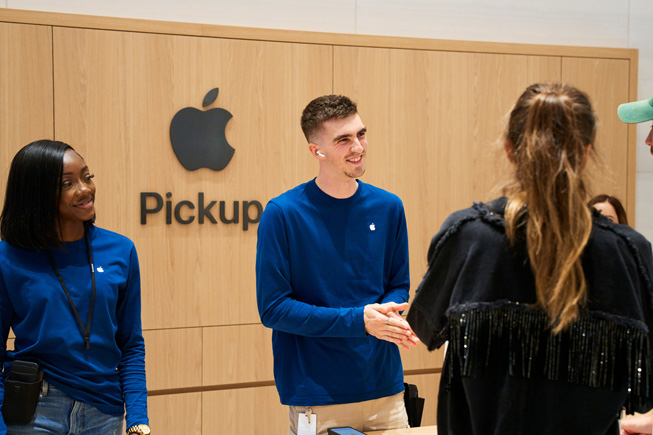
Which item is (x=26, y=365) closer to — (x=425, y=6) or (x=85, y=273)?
(x=85, y=273)

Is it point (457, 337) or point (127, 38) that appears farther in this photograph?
point (127, 38)

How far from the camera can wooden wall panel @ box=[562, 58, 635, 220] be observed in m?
4.55

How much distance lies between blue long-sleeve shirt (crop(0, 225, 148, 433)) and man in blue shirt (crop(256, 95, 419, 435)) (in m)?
0.49

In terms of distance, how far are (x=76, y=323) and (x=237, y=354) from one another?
200 centimetres

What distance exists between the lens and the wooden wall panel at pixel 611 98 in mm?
4555

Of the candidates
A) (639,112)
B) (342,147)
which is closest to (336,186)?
(342,147)

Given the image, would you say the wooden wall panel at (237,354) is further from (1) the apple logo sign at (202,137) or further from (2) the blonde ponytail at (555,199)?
(2) the blonde ponytail at (555,199)

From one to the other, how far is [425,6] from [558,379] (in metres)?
3.67


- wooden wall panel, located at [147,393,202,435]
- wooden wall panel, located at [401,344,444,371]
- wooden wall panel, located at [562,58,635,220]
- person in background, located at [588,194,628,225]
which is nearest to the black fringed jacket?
person in background, located at [588,194,628,225]

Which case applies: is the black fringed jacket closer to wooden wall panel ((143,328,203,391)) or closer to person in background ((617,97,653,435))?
person in background ((617,97,653,435))

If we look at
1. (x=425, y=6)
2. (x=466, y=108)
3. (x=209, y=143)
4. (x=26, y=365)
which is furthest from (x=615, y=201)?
(x=26, y=365)

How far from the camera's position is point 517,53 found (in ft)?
14.6

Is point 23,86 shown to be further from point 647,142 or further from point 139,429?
point 647,142

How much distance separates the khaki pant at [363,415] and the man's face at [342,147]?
85cm
